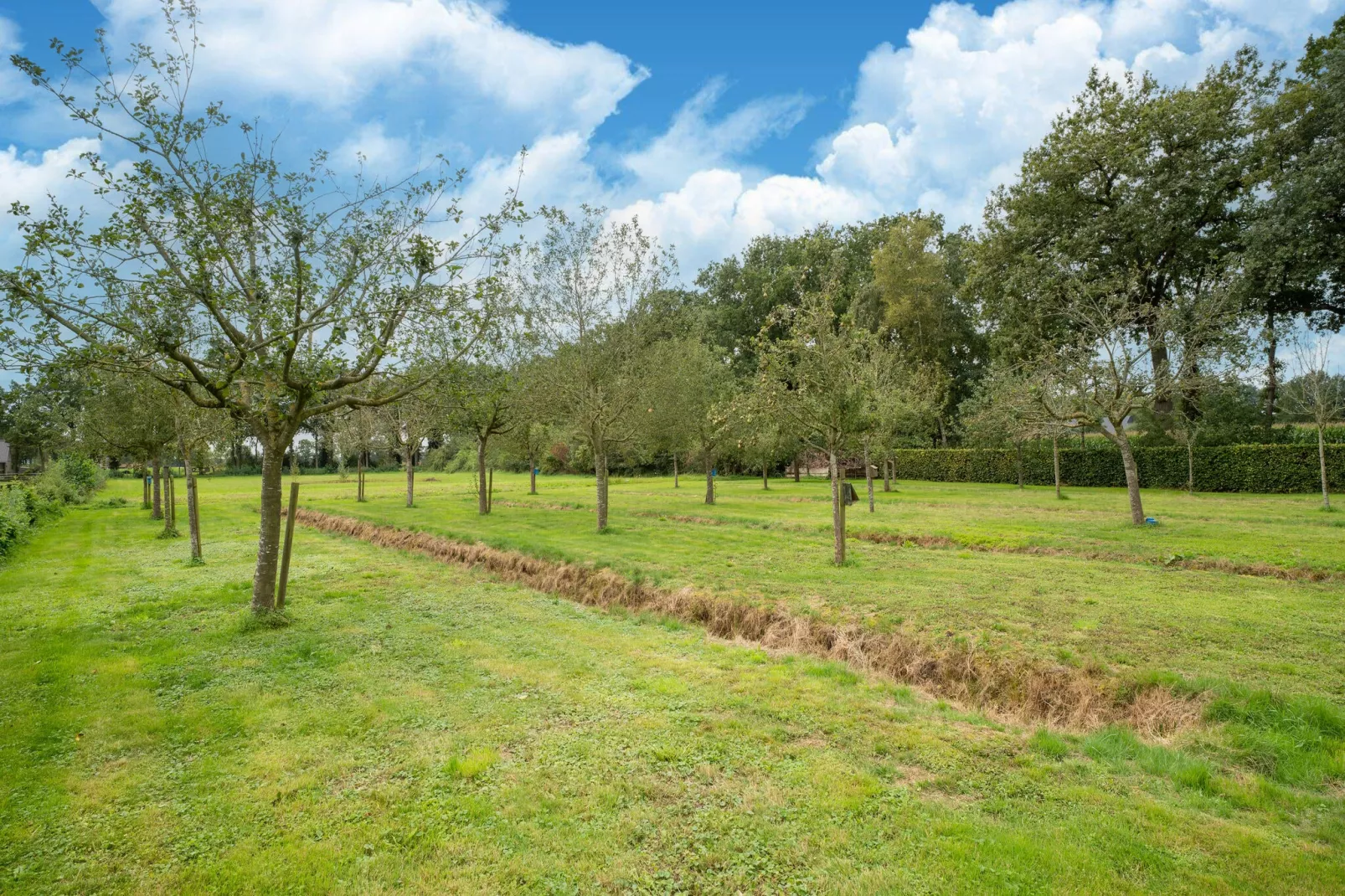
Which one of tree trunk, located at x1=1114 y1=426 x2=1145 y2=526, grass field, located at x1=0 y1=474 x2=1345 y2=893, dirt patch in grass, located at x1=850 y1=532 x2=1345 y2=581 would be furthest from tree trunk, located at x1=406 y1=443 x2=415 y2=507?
tree trunk, located at x1=1114 y1=426 x2=1145 y2=526

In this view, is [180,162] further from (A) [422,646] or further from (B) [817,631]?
(B) [817,631]

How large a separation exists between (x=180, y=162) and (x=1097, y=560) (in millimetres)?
17162

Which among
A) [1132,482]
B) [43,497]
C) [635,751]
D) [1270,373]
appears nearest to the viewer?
[635,751]

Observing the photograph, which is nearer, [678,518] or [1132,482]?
[1132,482]

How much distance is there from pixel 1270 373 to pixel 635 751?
34.7 meters

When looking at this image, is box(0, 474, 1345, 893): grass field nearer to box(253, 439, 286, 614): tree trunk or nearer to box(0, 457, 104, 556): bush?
box(253, 439, 286, 614): tree trunk

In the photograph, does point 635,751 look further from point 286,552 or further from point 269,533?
point 286,552

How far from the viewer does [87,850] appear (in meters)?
3.81

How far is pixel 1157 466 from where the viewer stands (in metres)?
31.5

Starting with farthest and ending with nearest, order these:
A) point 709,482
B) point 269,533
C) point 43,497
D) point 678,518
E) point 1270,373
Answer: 1. point 709,482
2. point 1270,373
3. point 43,497
4. point 678,518
5. point 269,533

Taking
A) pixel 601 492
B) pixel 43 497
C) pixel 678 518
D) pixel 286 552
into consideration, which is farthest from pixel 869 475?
pixel 43 497

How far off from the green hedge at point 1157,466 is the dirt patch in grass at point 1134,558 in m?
20.9

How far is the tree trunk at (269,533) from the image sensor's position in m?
8.89

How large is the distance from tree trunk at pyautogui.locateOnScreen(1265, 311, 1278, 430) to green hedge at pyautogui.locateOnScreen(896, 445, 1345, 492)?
3.44 metres
